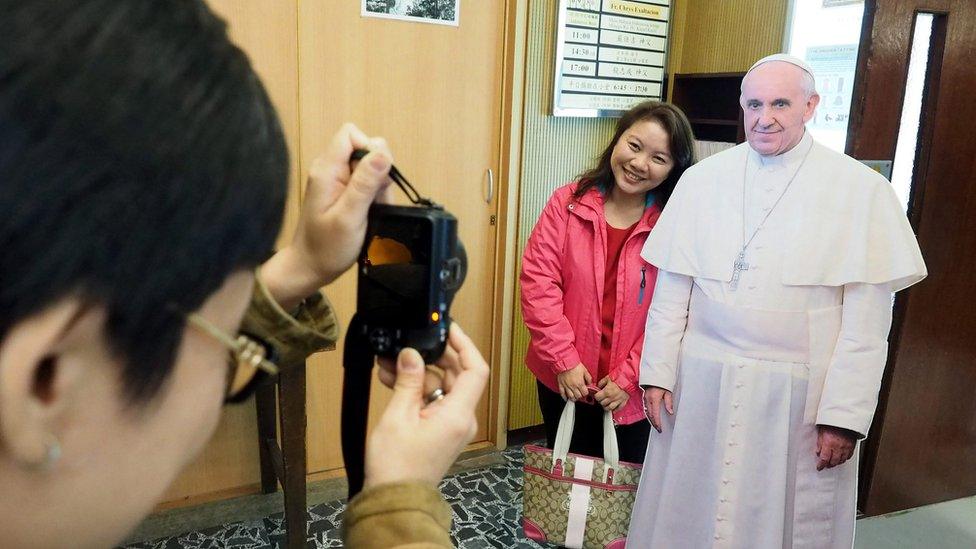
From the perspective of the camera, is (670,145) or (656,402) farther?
(670,145)

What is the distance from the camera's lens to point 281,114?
185 centimetres

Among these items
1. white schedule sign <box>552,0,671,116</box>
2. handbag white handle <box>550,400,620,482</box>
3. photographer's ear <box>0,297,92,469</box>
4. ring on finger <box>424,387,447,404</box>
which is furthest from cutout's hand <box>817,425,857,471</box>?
photographer's ear <box>0,297,92,469</box>

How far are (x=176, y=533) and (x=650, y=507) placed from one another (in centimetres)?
151

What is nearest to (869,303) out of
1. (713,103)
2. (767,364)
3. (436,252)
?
(767,364)

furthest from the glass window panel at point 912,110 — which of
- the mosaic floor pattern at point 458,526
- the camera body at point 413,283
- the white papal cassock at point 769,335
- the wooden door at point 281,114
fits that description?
the camera body at point 413,283

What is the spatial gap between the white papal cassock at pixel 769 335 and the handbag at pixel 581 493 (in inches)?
4.5

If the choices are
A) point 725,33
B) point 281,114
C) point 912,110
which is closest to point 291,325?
point 281,114

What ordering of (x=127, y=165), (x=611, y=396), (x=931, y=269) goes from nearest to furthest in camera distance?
(x=127, y=165) → (x=611, y=396) → (x=931, y=269)

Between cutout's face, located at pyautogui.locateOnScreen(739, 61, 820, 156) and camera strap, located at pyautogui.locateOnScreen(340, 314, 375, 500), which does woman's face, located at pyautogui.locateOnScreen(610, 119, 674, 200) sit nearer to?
cutout's face, located at pyautogui.locateOnScreen(739, 61, 820, 156)

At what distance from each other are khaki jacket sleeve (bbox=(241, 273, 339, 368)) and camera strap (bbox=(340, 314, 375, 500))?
0.26ft

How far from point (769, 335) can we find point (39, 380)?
159 centimetres

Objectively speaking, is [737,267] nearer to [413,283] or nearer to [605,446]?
[605,446]

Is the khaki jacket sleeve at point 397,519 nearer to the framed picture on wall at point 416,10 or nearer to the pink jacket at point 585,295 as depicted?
the pink jacket at point 585,295

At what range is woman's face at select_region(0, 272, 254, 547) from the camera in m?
0.43
